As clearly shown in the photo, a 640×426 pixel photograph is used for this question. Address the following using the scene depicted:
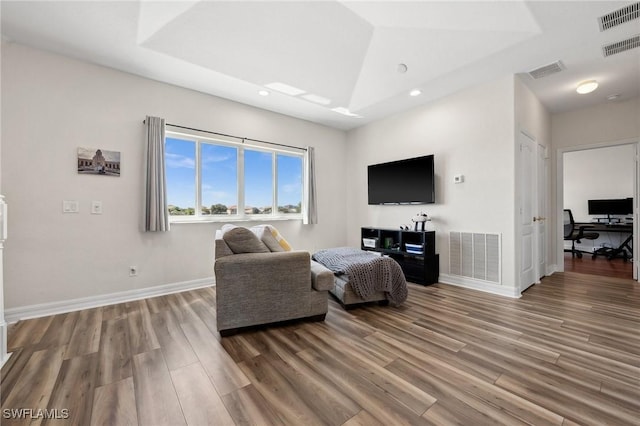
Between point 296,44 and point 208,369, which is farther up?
point 296,44

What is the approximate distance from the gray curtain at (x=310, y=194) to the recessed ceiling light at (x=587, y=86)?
13.2 ft

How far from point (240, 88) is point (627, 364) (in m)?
4.72

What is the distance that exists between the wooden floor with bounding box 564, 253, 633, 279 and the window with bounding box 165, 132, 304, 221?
522cm

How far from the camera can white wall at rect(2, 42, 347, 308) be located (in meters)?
2.77

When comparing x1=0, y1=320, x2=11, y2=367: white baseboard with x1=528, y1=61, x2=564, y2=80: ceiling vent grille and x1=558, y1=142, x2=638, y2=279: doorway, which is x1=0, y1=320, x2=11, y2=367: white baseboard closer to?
x1=528, y1=61, x2=564, y2=80: ceiling vent grille

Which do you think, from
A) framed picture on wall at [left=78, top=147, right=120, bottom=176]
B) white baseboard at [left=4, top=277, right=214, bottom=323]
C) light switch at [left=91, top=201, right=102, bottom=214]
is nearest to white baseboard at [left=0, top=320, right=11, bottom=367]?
white baseboard at [left=4, top=277, right=214, bottom=323]

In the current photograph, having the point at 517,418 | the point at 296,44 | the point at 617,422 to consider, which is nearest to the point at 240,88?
the point at 296,44

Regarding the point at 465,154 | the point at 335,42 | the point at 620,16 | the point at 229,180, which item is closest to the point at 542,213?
the point at 465,154

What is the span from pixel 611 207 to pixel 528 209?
463cm

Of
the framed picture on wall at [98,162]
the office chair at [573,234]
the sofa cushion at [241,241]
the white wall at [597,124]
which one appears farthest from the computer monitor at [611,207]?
the framed picture on wall at [98,162]

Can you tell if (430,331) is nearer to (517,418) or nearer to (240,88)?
(517,418)

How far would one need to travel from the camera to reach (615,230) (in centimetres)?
572

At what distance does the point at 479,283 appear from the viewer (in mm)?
3654

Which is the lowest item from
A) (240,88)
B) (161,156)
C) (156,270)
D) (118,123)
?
(156,270)
